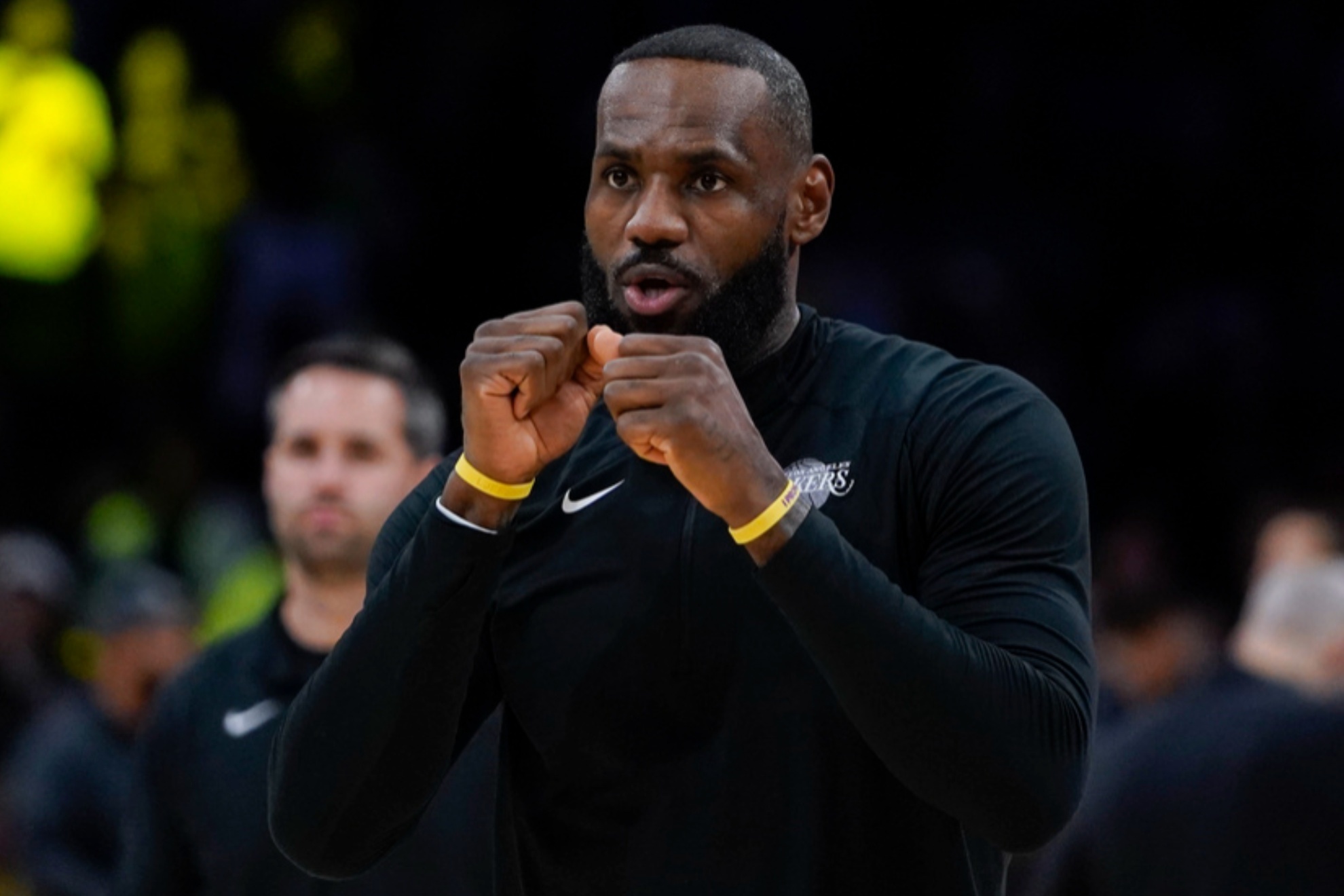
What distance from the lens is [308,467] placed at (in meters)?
4.85

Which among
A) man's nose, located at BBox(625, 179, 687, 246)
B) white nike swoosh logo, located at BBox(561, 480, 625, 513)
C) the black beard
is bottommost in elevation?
white nike swoosh logo, located at BBox(561, 480, 625, 513)

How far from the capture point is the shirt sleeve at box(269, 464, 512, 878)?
279 cm

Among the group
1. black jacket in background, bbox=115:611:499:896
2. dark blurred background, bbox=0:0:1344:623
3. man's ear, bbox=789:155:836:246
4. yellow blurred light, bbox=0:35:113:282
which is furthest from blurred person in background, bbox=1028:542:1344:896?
yellow blurred light, bbox=0:35:113:282

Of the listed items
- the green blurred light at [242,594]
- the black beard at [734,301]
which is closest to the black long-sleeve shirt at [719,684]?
the black beard at [734,301]

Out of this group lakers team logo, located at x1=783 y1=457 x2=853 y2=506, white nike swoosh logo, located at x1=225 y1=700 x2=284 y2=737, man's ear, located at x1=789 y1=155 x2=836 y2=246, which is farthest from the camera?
white nike swoosh logo, located at x1=225 y1=700 x2=284 y2=737

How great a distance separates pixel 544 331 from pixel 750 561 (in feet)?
1.32

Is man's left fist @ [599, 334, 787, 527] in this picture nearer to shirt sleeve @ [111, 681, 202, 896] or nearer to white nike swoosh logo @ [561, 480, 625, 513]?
white nike swoosh logo @ [561, 480, 625, 513]

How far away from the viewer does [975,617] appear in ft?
9.00

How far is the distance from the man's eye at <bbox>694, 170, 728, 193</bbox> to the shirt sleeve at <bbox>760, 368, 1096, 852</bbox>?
1.31 ft

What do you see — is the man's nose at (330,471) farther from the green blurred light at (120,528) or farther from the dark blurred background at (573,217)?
the green blurred light at (120,528)

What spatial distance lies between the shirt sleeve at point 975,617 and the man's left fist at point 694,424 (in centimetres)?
8

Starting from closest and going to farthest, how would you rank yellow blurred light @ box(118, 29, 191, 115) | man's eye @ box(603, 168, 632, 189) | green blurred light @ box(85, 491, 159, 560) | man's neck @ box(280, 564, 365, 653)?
man's eye @ box(603, 168, 632, 189) < man's neck @ box(280, 564, 365, 653) < green blurred light @ box(85, 491, 159, 560) < yellow blurred light @ box(118, 29, 191, 115)

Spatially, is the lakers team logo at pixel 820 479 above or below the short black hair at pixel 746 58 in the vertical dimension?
below

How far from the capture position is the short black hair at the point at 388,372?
16.2 ft
